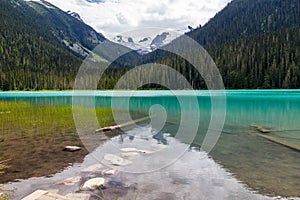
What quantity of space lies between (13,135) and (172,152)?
10922mm

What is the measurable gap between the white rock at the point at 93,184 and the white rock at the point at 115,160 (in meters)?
2.24

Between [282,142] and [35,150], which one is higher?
[282,142]

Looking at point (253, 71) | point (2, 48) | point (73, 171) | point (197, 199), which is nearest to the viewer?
point (197, 199)

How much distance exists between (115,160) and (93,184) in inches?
121

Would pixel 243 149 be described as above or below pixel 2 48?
below

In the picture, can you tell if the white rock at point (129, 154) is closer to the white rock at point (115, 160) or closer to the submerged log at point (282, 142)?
the white rock at point (115, 160)

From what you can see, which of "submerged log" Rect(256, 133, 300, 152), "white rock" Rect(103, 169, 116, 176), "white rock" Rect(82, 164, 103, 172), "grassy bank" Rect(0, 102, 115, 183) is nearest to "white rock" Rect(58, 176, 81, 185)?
"white rock" Rect(82, 164, 103, 172)

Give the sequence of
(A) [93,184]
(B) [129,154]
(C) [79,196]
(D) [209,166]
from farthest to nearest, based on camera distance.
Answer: (B) [129,154]
(D) [209,166]
(A) [93,184]
(C) [79,196]

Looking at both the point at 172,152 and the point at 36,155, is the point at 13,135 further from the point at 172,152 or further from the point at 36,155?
the point at 172,152

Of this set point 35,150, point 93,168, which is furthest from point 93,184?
point 35,150

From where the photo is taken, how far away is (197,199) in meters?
7.60

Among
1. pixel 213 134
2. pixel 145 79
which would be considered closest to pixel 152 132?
pixel 213 134

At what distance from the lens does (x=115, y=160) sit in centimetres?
1152

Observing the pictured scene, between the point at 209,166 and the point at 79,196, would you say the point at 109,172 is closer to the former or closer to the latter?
the point at 79,196
